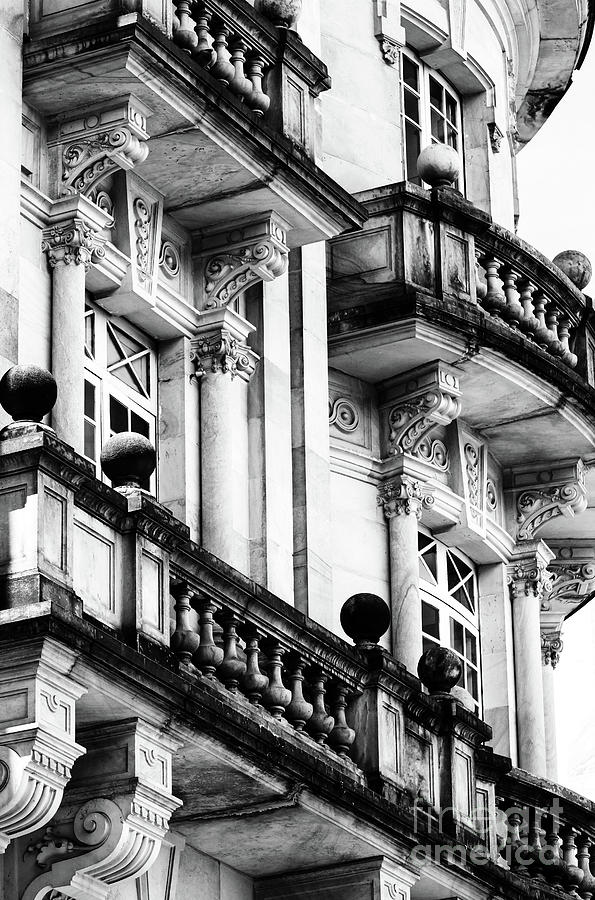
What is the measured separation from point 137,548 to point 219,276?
4.80m

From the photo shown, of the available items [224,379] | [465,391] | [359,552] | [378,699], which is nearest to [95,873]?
[378,699]

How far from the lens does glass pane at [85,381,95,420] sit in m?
18.8

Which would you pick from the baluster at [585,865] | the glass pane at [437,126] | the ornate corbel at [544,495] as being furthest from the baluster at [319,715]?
the glass pane at [437,126]

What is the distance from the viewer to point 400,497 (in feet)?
77.1

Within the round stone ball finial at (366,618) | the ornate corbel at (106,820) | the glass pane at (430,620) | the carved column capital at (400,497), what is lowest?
the ornate corbel at (106,820)

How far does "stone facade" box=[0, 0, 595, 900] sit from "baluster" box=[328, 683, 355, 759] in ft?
0.08

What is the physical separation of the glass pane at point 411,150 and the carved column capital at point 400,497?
351 centimetres

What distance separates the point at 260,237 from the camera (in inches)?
793

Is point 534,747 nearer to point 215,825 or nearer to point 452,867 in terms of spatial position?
point 452,867

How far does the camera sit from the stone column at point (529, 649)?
25047mm

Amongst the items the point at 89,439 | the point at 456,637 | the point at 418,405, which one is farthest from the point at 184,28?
the point at 456,637

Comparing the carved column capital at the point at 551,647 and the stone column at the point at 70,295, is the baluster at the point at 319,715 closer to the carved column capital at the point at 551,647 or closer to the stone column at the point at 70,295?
the stone column at the point at 70,295

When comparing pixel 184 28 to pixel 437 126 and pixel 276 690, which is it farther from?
pixel 437 126

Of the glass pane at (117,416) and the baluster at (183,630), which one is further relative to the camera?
the glass pane at (117,416)
